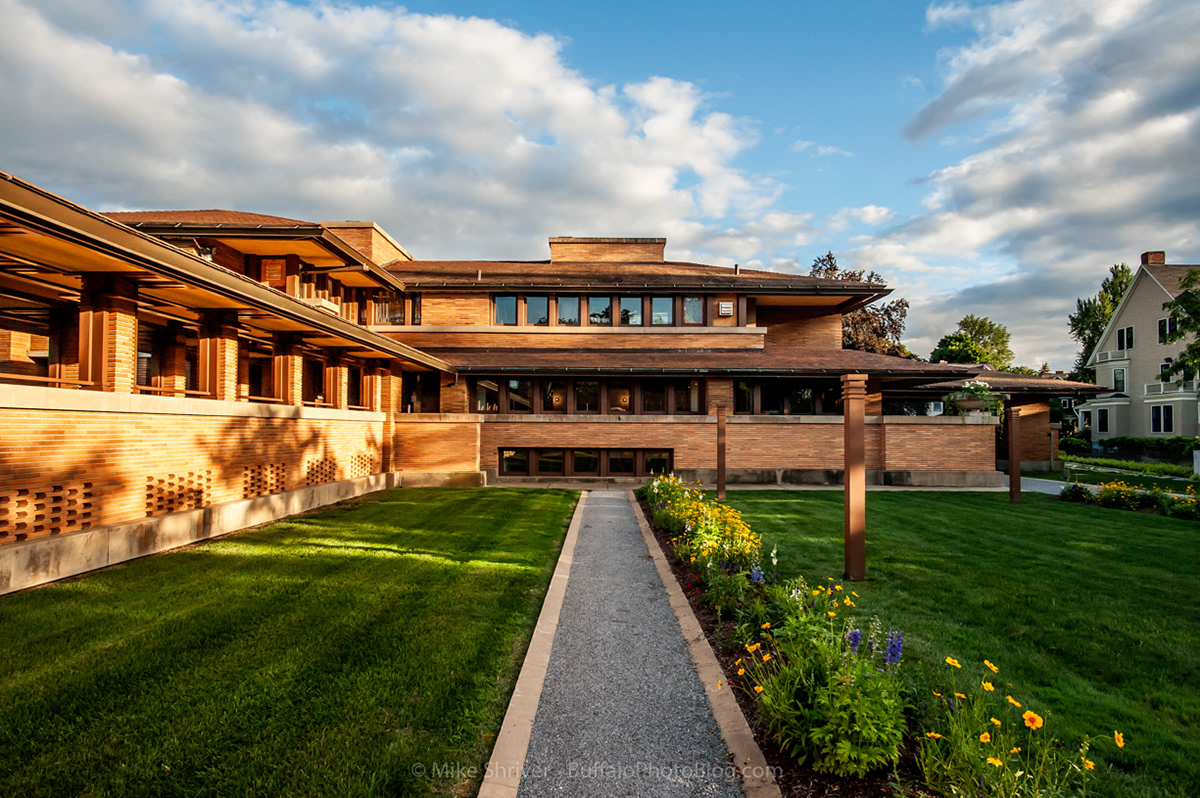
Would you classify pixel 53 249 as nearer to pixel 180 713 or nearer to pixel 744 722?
pixel 180 713

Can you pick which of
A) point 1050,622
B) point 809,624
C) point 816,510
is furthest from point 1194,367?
point 809,624

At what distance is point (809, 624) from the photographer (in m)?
4.79

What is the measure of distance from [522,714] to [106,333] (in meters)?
9.24

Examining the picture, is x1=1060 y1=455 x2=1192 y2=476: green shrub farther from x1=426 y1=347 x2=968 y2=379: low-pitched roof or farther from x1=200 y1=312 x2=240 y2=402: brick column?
x1=200 y1=312 x2=240 y2=402: brick column

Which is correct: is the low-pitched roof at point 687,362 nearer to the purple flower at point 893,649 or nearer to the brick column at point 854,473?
the brick column at point 854,473

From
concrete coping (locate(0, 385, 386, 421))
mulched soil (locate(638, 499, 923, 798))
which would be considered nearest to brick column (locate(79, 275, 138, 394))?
concrete coping (locate(0, 385, 386, 421))

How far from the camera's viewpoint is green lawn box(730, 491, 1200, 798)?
414cm

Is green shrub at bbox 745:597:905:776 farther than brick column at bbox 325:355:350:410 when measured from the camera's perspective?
No

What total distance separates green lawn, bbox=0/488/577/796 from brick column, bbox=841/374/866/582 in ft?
14.9

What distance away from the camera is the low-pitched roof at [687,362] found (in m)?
20.3

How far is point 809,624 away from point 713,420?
54.1 feet

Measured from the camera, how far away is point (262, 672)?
4809mm

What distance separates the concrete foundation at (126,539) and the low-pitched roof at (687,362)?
9.31 m

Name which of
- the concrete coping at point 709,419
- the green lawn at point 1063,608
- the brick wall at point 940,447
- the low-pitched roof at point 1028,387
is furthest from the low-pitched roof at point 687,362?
the green lawn at point 1063,608
